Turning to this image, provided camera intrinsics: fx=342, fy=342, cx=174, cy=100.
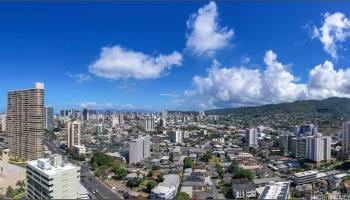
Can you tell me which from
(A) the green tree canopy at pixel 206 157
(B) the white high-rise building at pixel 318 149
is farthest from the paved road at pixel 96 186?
(B) the white high-rise building at pixel 318 149

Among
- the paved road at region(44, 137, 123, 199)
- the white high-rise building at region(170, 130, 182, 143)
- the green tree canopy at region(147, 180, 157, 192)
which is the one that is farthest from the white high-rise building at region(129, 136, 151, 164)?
the white high-rise building at region(170, 130, 182, 143)

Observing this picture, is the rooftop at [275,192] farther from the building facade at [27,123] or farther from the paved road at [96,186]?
the building facade at [27,123]

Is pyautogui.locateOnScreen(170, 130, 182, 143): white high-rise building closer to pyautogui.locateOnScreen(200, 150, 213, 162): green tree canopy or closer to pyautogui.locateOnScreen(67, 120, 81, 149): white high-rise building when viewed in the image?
pyautogui.locateOnScreen(200, 150, 213, 162): green tree canopy

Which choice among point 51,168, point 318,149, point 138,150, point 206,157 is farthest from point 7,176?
point 318,149

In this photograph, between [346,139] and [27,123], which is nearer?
[27,123]

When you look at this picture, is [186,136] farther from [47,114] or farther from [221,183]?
Result: [221,183]

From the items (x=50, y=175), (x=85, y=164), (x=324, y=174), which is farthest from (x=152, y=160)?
(x=50, y=175)

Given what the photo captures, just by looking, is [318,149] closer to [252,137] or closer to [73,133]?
[252,137]
